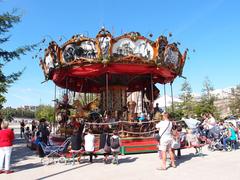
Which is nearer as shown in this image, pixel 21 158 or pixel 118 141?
pixel 118 141

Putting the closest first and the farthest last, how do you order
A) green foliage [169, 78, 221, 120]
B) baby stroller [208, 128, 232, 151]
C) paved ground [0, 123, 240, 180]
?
paved ground [0, 123, 240, 180] → baby stroller [208, 128, 232, 151] → green foliage [169, 78, 221, 120]

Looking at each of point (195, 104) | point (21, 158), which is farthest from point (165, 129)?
point (195, 104)

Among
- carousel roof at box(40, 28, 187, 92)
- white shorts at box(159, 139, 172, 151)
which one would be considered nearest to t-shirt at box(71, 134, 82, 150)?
white shorts at box(159, 139, 172, 151)

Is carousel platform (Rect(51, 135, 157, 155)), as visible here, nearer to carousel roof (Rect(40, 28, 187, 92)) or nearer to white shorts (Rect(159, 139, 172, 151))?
carousel roof (Rect(40, 28, 187, 92))

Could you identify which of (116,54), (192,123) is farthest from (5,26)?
(192,123)

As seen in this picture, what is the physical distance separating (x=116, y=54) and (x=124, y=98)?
14.3ft

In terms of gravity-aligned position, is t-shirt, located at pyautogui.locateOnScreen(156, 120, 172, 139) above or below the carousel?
below

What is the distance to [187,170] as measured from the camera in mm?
7406

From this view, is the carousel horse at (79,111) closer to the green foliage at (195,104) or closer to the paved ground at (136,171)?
the paved ground at (136,171)

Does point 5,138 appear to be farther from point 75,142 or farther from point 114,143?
point 114,143

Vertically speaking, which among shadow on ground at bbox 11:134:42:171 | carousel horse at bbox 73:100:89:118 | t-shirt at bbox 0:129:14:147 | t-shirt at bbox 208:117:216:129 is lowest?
shadow on ground at bbox 11:134:42:171

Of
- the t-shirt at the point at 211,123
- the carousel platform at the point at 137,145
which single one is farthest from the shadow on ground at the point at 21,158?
the t-shirt at the point at 211,123

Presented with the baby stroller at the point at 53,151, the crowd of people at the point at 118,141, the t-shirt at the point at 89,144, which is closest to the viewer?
the crowd of people at the point at 118,141

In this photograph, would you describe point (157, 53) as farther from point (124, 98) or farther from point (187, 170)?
point (187, 170)
